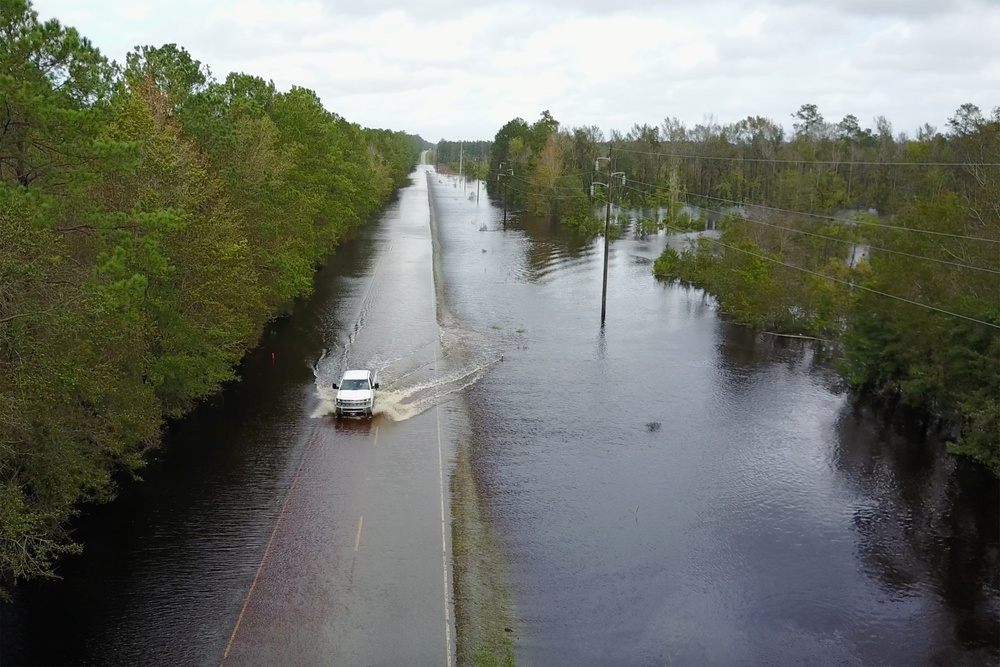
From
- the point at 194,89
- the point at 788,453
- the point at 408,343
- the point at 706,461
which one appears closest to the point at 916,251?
the point at 788,453

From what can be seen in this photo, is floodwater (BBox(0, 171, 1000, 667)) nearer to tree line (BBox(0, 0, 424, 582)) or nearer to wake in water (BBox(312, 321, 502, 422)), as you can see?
wake in water (BBox(312, 321, 502, 422))

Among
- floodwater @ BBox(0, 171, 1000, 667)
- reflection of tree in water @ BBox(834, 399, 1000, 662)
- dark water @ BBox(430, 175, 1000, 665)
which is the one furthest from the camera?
reflection of tree in water @ BBox(834, 399, 1000, 662)

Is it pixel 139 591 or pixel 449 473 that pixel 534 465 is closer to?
pixel 449 473

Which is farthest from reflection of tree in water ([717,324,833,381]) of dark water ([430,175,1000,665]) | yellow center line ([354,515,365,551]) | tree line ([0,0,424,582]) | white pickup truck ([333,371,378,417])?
tree line ([0,0,424,582])

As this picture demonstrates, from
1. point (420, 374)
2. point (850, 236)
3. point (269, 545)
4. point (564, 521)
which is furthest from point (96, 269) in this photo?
point (850, 236)

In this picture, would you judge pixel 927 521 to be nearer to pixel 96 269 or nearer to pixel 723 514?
pixel 723 514
